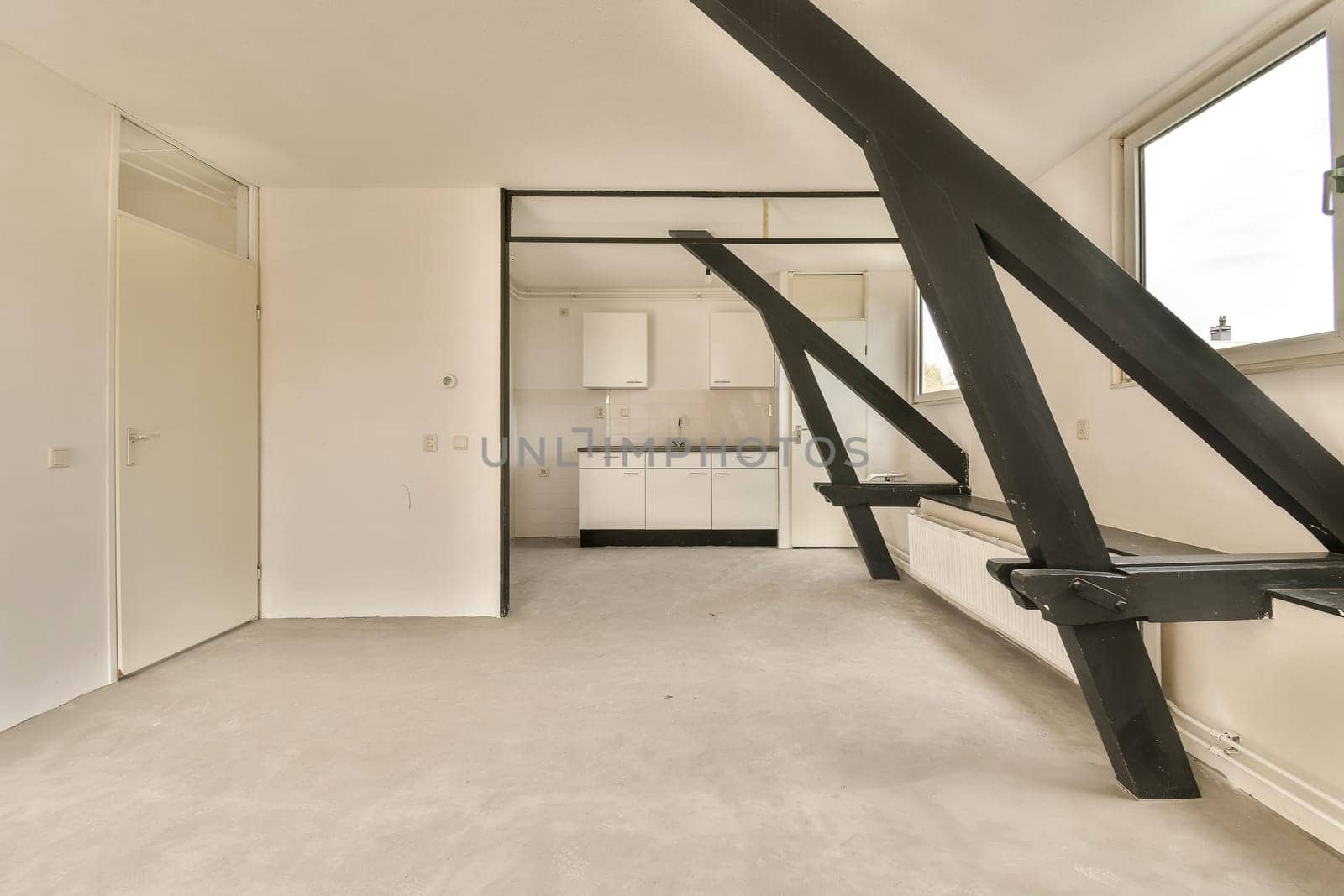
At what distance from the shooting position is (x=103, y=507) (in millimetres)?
2496

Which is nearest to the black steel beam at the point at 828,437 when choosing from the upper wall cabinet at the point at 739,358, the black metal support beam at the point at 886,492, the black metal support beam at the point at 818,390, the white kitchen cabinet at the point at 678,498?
the black metal support beam at the point at 818,390

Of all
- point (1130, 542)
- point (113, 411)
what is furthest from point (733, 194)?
point (113, 411)

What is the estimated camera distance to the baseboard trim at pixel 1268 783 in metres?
1.52

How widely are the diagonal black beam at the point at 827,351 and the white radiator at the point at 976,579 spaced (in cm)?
48

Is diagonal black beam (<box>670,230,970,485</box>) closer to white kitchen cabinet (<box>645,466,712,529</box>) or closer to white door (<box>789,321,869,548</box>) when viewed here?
white door (<box>789,321,869,548</box>)

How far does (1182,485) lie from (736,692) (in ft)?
6.37

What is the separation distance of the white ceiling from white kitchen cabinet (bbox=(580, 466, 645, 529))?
2.99 m

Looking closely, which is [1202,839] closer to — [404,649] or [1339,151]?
[1339,151]

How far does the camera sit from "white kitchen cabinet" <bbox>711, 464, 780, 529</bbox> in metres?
5.39

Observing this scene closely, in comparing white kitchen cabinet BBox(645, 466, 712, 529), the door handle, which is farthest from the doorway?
white kitchen cabinet BBox(645, 466, 712, 529)

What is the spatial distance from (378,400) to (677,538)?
3.00 m

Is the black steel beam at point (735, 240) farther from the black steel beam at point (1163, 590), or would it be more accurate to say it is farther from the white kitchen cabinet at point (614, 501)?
the black steel beam at point (1163, 590)

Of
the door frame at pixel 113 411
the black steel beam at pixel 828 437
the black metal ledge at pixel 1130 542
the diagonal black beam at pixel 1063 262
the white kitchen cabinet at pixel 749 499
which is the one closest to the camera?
Result: the diagonal black beam at pixel 1063 262

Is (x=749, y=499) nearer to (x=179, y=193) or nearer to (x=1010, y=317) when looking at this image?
(x=1010, y=317)
